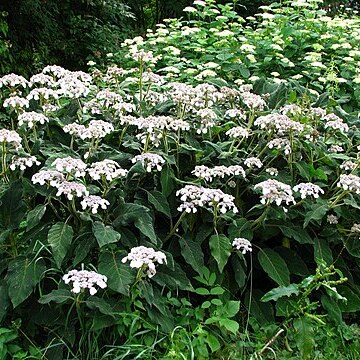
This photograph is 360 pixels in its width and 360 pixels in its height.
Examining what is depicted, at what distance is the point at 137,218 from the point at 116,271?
28 centimetres

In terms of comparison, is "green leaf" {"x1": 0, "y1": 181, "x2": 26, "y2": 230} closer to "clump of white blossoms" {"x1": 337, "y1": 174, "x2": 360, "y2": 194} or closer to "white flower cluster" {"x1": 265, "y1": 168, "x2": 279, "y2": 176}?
"white flower cluster" {"x1": 265, "y1": 168, "x2": 279, "y2": 176}

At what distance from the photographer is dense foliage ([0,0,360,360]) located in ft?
7.98

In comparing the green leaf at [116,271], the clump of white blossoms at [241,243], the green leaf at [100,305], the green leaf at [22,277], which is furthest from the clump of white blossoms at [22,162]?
the clump of white blossoms at [241,243]

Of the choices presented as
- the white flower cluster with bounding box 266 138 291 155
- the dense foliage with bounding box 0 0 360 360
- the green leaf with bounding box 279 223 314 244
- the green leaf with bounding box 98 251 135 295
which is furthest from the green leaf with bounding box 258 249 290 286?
the green leaf with bounding box 98 251 135 295

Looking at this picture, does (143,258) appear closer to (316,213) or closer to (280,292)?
(280,292)

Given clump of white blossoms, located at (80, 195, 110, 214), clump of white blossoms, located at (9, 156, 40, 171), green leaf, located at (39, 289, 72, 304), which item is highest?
clump of white blossoms, located at (9, 156, 40, 171)

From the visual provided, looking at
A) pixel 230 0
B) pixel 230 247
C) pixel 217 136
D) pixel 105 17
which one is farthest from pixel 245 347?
pixel 230 0

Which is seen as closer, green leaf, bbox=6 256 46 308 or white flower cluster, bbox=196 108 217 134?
green leaf, bbox=6 256 46 308

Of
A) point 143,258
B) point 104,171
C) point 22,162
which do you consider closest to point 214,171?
point 104,171

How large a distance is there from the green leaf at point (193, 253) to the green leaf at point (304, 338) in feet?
1.61

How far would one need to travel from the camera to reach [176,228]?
2812 mm

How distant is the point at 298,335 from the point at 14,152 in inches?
58.6

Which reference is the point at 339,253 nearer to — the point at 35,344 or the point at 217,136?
the point at 217,136

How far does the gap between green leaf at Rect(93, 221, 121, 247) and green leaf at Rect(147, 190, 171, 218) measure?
309 millimetres
